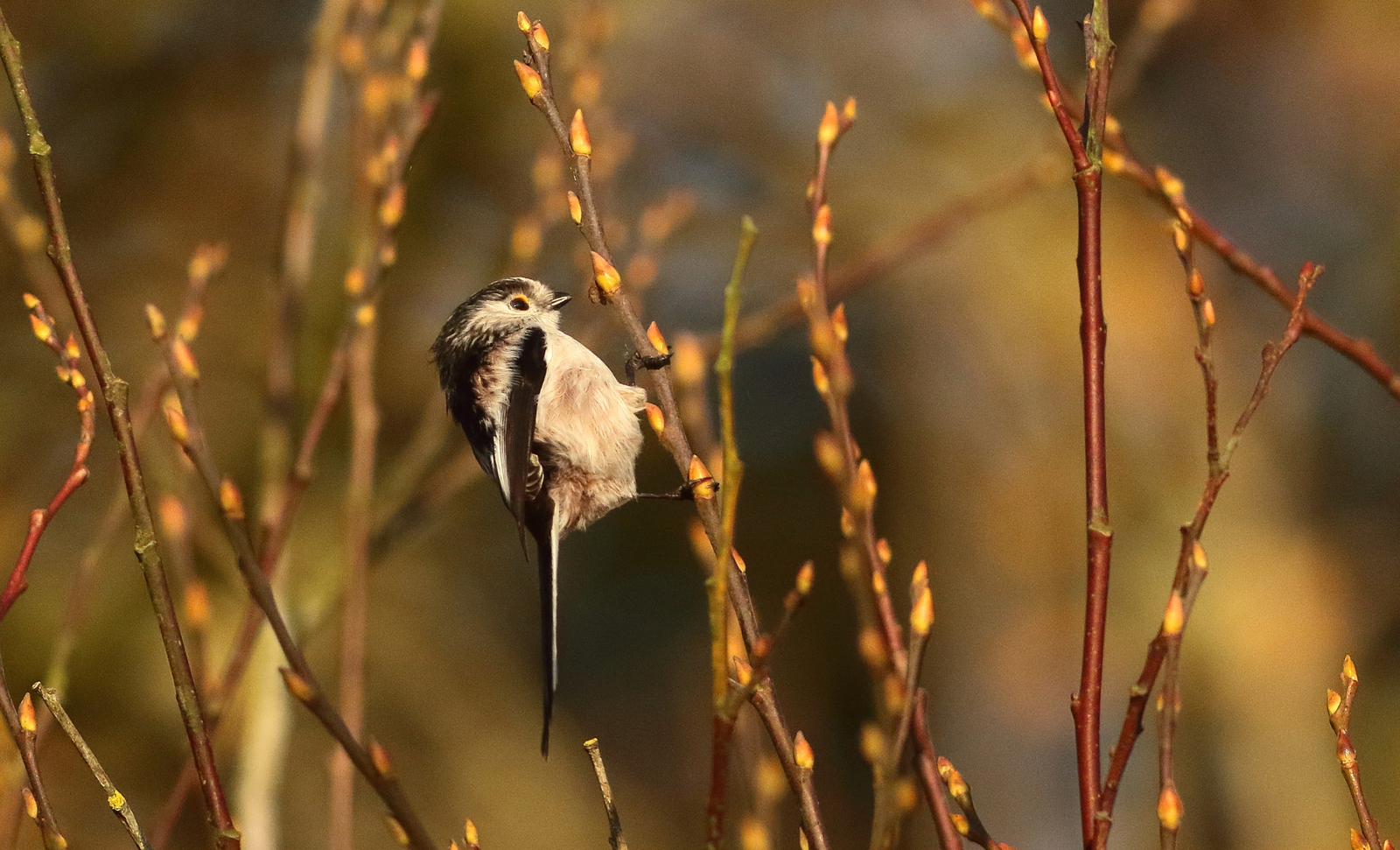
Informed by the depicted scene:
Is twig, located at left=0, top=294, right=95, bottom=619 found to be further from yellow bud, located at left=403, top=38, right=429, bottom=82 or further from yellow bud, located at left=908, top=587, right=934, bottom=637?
yellow bud, located at left=908, top=587, right=934, bottom=637

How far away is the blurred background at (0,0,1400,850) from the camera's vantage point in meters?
6.61

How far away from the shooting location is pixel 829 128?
2.01 m

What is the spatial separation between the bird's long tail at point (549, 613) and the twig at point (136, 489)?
456 mm

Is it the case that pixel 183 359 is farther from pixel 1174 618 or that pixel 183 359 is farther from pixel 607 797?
pixel 1174 618

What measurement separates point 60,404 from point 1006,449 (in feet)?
19.1

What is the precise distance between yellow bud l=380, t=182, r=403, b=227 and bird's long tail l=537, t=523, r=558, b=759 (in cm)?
79

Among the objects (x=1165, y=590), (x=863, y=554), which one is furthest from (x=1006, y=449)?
(x=863, y=554)

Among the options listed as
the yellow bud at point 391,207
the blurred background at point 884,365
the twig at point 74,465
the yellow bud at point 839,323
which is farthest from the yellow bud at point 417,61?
the blurred background at point 884,365

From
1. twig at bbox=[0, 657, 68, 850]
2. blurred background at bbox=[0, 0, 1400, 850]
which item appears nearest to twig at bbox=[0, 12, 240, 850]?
twig at bbox=[0, 657, 68, 850]

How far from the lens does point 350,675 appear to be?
243cm

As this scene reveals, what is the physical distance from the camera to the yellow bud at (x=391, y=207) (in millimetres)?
2680

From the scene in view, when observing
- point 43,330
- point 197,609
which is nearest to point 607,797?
point 197,609

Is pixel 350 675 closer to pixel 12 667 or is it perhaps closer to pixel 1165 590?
pixel 12 667

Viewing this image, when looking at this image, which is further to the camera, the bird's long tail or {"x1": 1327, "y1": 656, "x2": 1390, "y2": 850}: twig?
the bird's long tail
